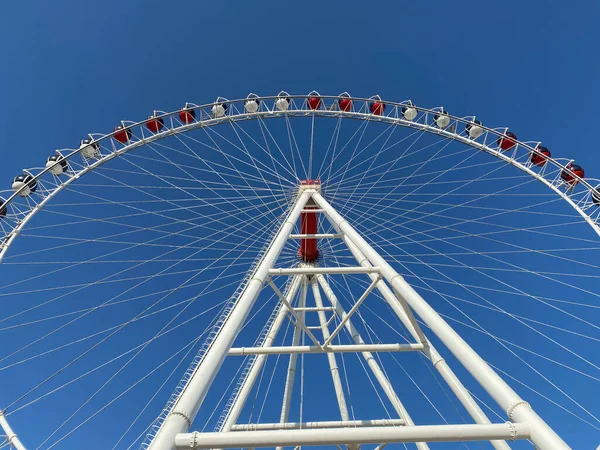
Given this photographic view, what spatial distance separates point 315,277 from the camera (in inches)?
742

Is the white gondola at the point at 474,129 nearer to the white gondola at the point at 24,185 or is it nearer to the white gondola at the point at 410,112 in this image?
the white gondola at the point at 410,112

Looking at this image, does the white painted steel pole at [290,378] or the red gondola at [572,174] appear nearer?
the white painted steel pole at [290,378]

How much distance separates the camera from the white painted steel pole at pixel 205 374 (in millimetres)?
4918

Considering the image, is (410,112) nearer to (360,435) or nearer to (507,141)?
(507,141)

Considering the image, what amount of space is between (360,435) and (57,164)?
1905 cm

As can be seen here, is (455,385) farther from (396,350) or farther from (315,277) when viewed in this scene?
(315,277)

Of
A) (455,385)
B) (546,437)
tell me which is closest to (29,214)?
(455,385)

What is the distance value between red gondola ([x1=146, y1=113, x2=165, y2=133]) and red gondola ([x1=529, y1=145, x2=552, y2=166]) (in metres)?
20.1

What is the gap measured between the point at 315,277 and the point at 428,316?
38.1 ft

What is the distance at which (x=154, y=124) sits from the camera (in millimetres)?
19625

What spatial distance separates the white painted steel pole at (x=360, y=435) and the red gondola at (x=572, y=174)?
16198 mm

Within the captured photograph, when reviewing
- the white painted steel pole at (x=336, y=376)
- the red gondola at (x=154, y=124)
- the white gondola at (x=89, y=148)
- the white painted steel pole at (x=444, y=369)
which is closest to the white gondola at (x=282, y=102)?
the red gondola at (x=154, y=124)

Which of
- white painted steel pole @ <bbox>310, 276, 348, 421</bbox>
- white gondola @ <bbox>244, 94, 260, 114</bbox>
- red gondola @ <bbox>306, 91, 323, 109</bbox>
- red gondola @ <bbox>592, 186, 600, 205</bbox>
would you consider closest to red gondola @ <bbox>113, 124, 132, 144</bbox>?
white gondola @ <bbox>244, 94, 260, 114</bbox>

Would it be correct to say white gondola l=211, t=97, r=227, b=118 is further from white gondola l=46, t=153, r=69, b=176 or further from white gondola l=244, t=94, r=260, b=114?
white gondola l=46, t=153, r=69, b=176
